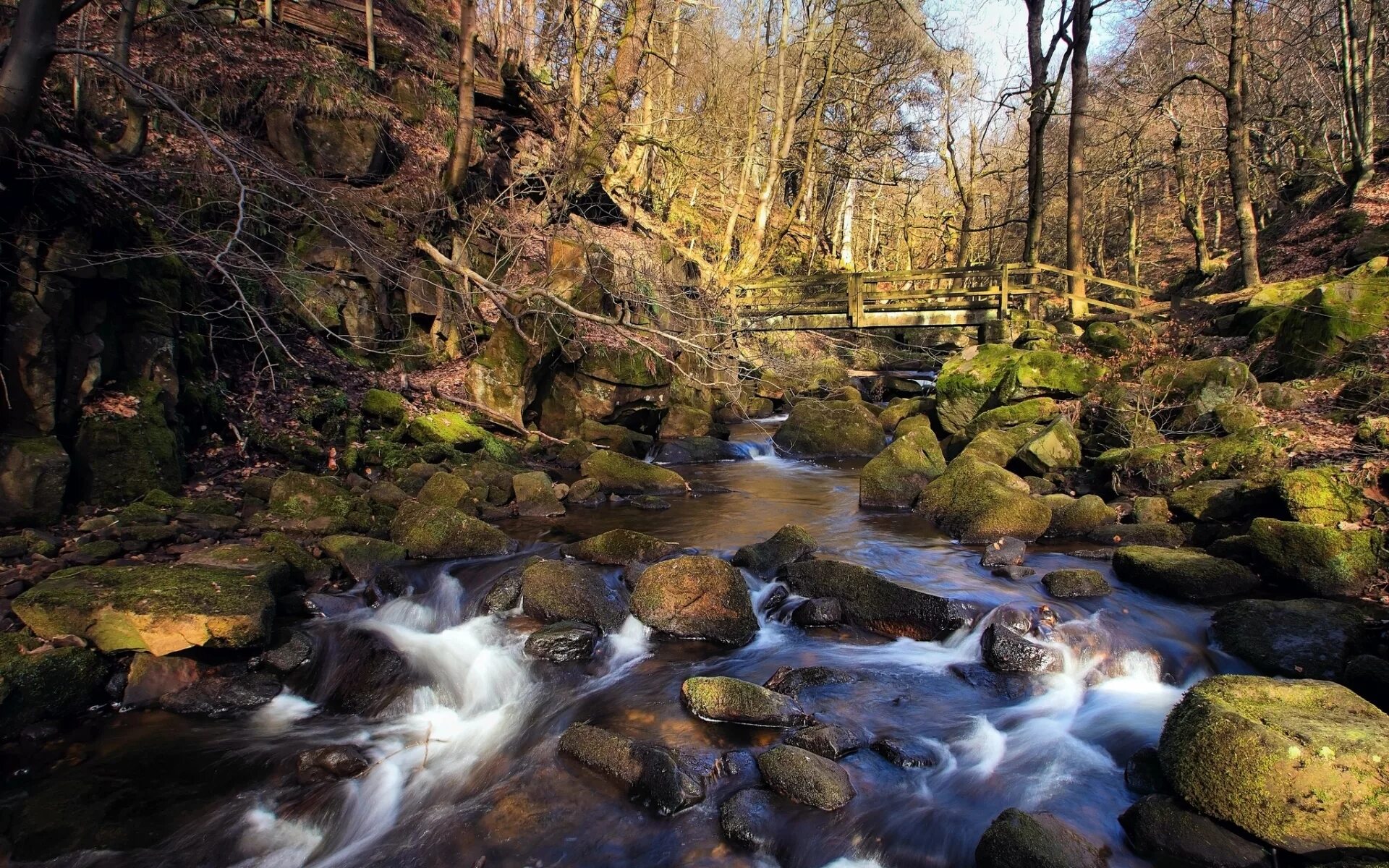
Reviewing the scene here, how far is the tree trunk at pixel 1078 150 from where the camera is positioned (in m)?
16.1

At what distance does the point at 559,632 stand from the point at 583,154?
11609 mm

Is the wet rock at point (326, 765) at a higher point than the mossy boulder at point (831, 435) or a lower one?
lower

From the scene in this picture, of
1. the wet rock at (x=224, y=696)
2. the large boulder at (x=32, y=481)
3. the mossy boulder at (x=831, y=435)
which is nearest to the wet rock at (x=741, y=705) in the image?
the wet rock at (x=224, y=696)

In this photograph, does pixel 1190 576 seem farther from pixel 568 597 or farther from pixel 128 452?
pixel 128 452

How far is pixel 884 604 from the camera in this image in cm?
649

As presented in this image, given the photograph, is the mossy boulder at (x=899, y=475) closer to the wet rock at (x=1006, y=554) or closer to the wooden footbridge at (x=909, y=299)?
the wet rock at (x=1006, y=554)

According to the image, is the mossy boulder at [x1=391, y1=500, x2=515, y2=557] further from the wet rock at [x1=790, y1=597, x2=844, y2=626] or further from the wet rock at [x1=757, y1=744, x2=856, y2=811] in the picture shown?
the wet rock at [x1=757, y1=744, x2=856, y2=811]

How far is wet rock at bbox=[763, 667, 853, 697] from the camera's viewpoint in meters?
5.42

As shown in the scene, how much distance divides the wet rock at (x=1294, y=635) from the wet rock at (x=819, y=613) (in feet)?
10.2

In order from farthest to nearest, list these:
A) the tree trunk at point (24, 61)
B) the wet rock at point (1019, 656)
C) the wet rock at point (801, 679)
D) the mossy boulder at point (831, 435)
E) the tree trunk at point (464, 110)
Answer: the mossy boulder at point (831, 435)
the tree trunk at point (464, 110)
the wet rock at point (1019, 656)
the tree trunk at point (24, 61)
the wet rock at point (801, 679)

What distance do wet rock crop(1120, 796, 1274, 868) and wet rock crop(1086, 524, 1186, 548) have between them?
4634mm

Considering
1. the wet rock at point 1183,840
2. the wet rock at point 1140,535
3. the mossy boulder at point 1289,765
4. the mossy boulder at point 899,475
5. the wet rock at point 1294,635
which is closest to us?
the mossy boulder at point 1289,765

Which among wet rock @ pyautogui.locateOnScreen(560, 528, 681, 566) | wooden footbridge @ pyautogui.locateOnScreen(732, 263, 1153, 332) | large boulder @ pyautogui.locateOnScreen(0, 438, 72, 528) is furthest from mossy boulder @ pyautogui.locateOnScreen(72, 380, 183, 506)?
wooden footbridge @ pyautogui.locateOnScreen(732, 263, 1153, 332)

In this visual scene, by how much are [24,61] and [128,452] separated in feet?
11.4
